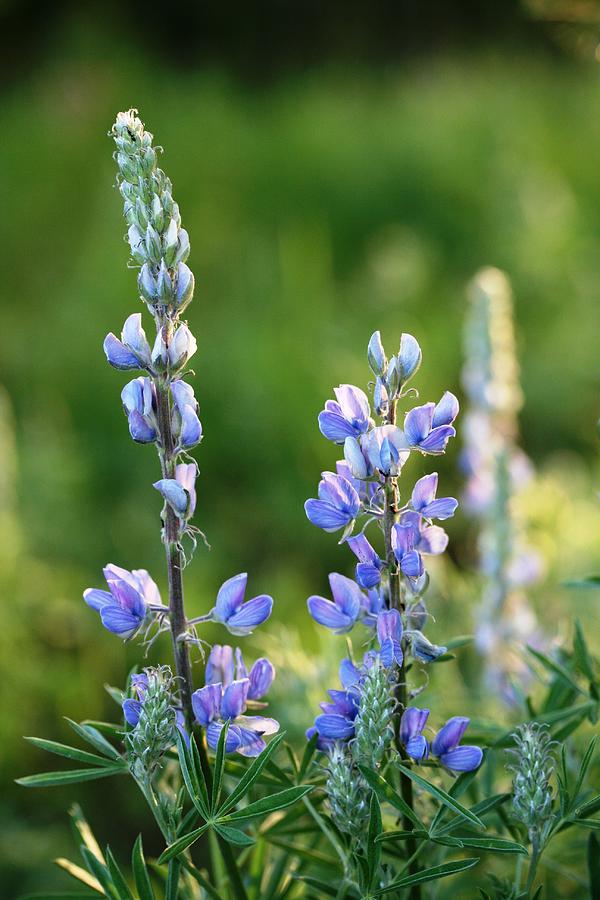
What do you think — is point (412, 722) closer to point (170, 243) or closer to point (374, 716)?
point (374, 716)

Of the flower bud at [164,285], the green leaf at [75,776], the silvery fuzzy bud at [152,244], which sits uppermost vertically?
the silvery fuzzy bud at [152,244]

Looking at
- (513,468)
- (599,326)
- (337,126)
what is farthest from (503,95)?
(513,468)

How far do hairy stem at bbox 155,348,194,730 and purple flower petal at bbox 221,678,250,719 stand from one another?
0.02m

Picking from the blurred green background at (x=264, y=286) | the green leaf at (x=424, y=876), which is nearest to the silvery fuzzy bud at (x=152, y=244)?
the green leaf at (x=424, y=876)

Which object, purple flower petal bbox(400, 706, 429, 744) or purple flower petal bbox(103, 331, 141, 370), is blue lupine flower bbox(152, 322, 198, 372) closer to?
purple flower petal bbox(103, 331, 141, 370)

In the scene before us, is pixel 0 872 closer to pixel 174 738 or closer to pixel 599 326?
pixel 174 738

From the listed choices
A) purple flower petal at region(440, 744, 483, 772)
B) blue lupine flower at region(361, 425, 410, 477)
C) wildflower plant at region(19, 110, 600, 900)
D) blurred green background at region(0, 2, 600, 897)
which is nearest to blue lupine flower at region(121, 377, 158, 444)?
wildflower plant at region(19, 110, 600, 900)

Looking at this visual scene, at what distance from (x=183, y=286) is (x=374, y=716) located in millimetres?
215

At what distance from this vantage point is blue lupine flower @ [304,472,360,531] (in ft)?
1.60

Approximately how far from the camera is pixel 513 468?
1051 mm

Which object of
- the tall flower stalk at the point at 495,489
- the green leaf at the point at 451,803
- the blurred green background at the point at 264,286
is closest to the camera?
the green leaf at the point at 451,803

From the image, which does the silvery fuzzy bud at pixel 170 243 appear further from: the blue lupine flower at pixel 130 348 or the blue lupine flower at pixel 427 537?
the blue lupine flower at pixel 427 537

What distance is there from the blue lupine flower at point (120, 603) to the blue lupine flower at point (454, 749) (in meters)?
0.16

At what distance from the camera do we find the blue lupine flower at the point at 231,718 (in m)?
0.47
